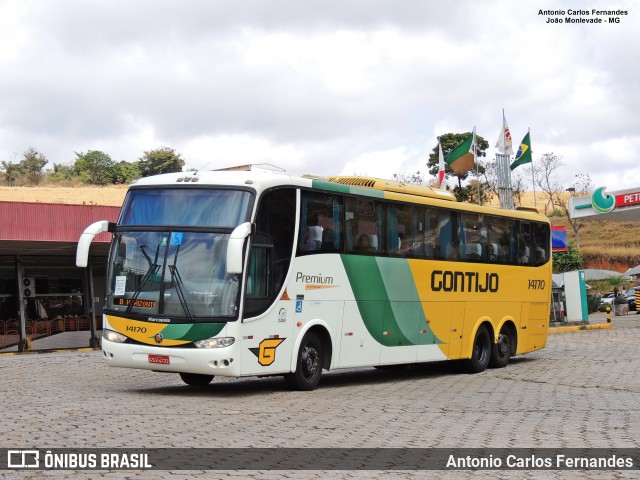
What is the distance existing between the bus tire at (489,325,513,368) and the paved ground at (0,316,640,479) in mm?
838

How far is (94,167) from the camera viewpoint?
4055 inches

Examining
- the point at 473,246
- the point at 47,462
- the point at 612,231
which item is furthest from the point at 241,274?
the point at 612,231

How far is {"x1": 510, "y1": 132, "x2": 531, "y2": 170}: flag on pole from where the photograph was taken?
42375 millimetres

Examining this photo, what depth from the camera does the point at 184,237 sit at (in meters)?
14.5

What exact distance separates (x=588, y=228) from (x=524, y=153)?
6570 centimetres

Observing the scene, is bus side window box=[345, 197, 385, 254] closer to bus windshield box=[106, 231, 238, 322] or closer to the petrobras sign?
bus windshield box=[106, 231, 238, 322]

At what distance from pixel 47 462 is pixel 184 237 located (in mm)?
6398

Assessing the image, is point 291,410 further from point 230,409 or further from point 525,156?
point 525,156

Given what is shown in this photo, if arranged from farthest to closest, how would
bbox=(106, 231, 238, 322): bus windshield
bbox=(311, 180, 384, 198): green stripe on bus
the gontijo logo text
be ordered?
1. the gontijo logo text
2. bbox=(311, 180, 384, 198): green stripe on bus
3. bbox=(106, 231, 238, 322): bus windshield

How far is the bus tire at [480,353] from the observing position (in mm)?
21172

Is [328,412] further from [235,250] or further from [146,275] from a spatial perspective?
[146,275]

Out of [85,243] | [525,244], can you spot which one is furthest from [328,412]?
[525,244]

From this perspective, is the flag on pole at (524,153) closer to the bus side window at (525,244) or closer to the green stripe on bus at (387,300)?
the bus side window at (525,244)

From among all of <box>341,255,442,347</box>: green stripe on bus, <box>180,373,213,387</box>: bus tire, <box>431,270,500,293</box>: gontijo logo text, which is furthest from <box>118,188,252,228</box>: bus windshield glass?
<box>431,270,500,293</box>: gontijo logo text
